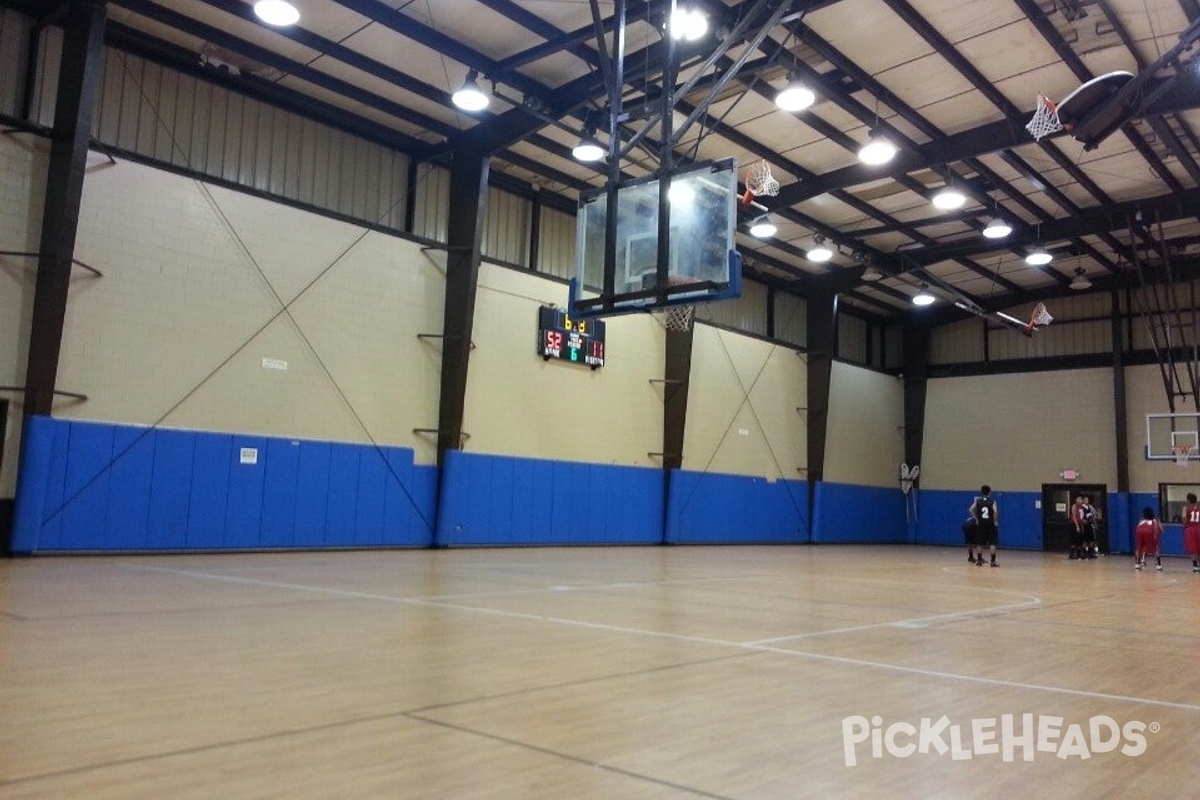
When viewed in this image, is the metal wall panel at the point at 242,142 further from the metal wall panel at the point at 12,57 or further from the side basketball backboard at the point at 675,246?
the side basketball backboard at the point at 675,246

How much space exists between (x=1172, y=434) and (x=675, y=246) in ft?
62.9

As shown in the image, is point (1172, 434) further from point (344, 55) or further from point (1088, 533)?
point (344, 55)

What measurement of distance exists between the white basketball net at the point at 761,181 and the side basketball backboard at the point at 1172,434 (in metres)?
13.7

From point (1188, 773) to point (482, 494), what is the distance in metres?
17.4

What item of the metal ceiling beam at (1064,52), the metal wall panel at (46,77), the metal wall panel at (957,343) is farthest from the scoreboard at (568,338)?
the metal wall panel at (957,343)

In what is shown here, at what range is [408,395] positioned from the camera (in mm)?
19156

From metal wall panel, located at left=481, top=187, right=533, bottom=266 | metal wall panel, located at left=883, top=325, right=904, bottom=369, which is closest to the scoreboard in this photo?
metal wall panel, located at left=481, top=187, right=533, bottom=266

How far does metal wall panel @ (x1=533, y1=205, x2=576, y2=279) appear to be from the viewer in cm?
2272

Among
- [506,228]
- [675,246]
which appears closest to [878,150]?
[675,246]

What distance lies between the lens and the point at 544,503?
71.0 feet

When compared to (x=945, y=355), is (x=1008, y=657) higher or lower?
lower

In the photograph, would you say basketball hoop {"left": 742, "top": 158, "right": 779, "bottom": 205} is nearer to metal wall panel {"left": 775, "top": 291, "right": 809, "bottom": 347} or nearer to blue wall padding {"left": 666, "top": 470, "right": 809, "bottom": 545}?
blue wall padding {"left": 666, "top": 470, "right": 809, "bottom": 545}

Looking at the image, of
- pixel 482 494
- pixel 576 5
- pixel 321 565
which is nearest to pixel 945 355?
pixel 482 494

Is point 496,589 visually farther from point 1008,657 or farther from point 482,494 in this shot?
point 482,494
